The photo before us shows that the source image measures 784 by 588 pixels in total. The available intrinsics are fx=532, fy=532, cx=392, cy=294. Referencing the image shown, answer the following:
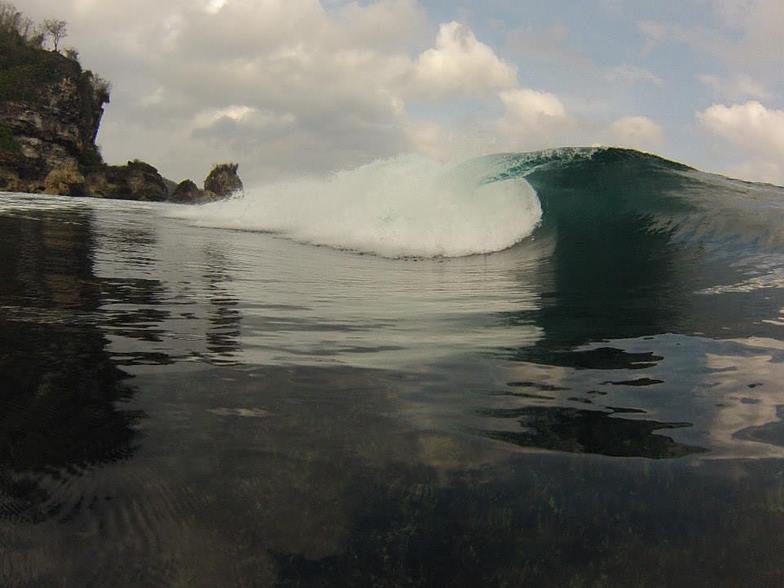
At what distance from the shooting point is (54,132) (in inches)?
2175

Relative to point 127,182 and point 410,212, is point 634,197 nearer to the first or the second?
point 410,212

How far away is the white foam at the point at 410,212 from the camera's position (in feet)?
32.3

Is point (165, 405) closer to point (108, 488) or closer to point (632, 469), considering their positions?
point (108, 488)

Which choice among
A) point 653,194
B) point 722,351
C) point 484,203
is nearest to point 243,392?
point 722,351

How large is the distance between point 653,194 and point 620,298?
8.10 metres

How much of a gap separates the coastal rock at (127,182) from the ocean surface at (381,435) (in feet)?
191

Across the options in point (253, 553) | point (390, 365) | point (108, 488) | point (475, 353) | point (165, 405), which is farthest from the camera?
point (475, 353)

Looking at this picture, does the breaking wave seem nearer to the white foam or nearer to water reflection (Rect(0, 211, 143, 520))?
the white foam

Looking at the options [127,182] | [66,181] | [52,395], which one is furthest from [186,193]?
[52,395]

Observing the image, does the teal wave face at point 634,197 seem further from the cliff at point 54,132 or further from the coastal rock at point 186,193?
the coastal rock at point 186,193

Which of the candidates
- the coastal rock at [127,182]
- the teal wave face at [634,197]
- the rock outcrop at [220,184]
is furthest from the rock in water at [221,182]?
the teal wave face at [634,197]

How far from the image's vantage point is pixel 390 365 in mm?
2516

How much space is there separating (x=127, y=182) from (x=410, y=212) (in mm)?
55254

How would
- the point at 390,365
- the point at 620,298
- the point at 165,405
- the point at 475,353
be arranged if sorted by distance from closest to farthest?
the point at 165,405 → the point at 390,365 → the point at 475,353 → the point at 620,298
